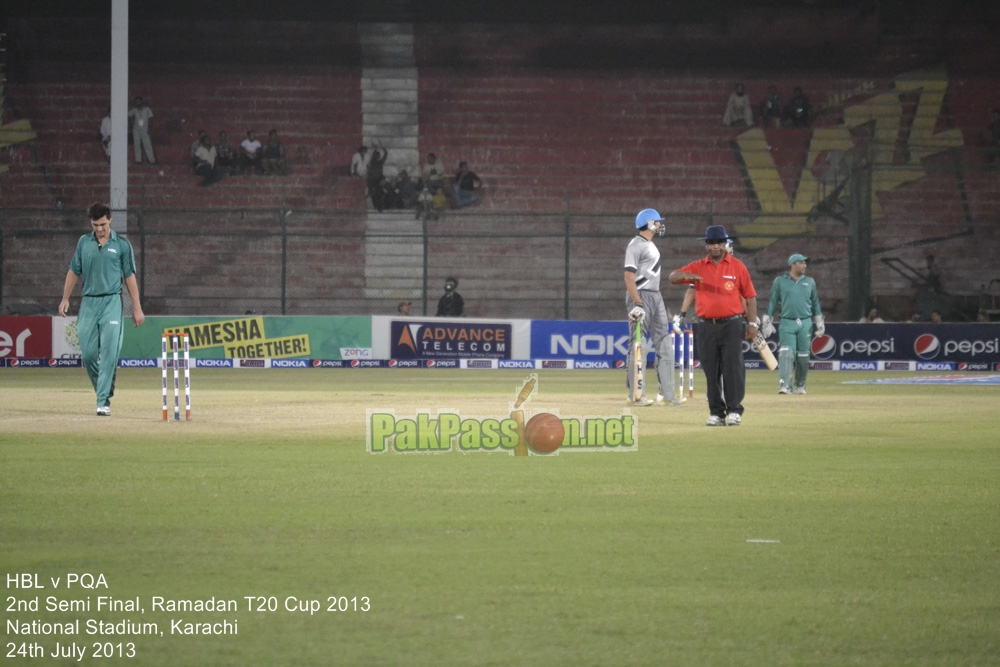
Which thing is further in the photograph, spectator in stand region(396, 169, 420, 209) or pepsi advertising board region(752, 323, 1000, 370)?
spectator in stand region(396, 169, 420, 209)

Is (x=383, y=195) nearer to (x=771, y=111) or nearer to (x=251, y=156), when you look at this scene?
(x=251, y=156)

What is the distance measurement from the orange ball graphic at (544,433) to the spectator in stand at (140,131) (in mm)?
26398

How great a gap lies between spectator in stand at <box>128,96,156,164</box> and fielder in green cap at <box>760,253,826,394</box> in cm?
2015

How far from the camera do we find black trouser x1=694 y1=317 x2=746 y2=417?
13789mm

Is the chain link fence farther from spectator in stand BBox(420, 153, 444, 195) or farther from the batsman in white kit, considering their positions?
the batsman in white kit

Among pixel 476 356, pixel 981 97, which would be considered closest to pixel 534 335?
pixel 476 356

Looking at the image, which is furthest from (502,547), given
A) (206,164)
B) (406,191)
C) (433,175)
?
(206,164)

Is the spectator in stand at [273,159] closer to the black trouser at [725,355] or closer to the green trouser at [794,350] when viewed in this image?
the green trouser at [794,350]

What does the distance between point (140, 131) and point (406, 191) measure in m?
7.16

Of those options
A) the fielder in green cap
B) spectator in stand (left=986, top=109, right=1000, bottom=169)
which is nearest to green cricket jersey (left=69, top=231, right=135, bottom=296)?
the fielder in green cap

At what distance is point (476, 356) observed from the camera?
29469 millimetres

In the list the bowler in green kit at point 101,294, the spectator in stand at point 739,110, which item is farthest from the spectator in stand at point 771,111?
the bowler in green kit at point 101,294

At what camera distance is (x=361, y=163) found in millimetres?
35906

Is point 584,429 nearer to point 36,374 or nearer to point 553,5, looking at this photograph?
point 36,374
